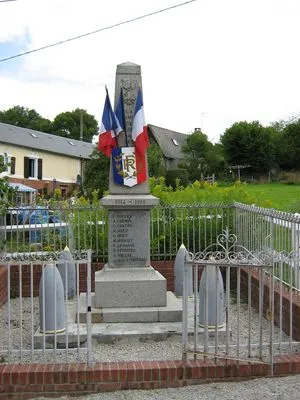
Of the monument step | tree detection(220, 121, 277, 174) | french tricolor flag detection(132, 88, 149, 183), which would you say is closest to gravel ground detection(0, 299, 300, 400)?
the monument step

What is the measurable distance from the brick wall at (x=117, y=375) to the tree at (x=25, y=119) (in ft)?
229

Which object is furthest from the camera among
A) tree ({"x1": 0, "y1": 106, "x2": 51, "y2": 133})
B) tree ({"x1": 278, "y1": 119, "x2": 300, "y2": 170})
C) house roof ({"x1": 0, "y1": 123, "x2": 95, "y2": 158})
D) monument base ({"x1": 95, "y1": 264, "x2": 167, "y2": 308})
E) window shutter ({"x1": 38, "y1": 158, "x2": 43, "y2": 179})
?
tree ({"x1": 0, "y1": 106, "x2": 51, "y2": 133})

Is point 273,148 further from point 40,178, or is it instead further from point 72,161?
point 40,178

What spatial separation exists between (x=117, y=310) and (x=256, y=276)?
246 centimetres

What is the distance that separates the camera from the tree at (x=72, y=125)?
235ft

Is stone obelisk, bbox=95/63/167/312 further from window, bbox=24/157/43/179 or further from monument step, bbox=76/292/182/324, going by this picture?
window, bbox=24/157/43/179

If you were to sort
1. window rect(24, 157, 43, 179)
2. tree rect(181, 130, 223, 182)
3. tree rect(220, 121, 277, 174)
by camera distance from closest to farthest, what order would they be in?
window rect(24, 157, 43, 179) < tree rect(181, 130, 223, 182) < tree rect(220, 121, 277, 174)

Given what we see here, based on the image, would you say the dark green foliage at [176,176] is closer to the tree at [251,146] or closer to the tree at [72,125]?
Answer: the tree at [251,146]

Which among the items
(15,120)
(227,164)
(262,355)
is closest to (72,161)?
(227,164)

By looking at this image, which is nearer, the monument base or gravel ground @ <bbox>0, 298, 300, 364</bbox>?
gravel ground @ <bbox>0, 298, 300, 364</bbox>

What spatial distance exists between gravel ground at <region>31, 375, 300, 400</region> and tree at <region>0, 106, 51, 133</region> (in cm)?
7019

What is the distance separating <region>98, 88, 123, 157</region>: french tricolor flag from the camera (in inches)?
291

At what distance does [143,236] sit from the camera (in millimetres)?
7418

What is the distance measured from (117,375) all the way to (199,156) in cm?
4283
